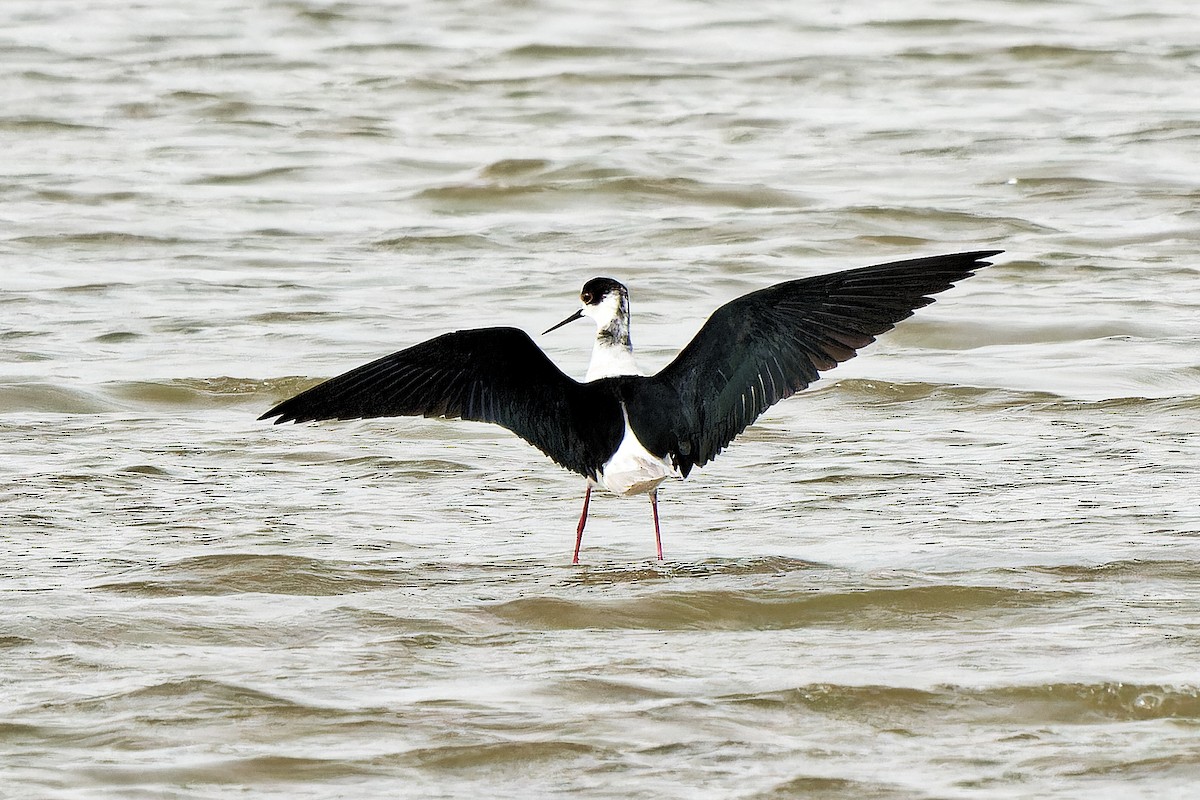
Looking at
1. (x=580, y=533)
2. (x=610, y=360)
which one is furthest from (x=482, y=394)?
(x=580, y=533)

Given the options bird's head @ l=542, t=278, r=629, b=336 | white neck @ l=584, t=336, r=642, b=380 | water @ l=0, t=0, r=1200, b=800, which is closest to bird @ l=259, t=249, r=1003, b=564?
white neck @ l=584, t=336, r=642, b=380

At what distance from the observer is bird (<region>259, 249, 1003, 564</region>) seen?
6840 millimetres

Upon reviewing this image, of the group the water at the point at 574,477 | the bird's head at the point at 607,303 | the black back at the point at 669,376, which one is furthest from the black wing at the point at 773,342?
the water at the point at 574,477

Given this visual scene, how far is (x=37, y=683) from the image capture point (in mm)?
5773

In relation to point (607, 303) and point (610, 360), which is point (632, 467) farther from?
point (607, 303)

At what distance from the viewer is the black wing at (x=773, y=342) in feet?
22.5

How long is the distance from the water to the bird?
478 millimetres

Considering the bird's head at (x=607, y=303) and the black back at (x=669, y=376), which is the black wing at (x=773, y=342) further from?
the bird's head at (x=607, y=303)

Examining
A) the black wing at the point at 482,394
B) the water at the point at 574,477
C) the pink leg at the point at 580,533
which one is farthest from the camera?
the pink leg at the point at 580,533

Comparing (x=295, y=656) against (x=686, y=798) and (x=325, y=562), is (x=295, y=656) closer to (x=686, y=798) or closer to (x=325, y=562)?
(x=325, y=562)

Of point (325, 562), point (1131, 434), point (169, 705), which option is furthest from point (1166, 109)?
point (169, 705)

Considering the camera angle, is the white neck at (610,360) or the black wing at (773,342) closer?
the black wing at (773,342)

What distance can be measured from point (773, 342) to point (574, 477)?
1752mm

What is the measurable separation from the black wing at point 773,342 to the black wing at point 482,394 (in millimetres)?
164
